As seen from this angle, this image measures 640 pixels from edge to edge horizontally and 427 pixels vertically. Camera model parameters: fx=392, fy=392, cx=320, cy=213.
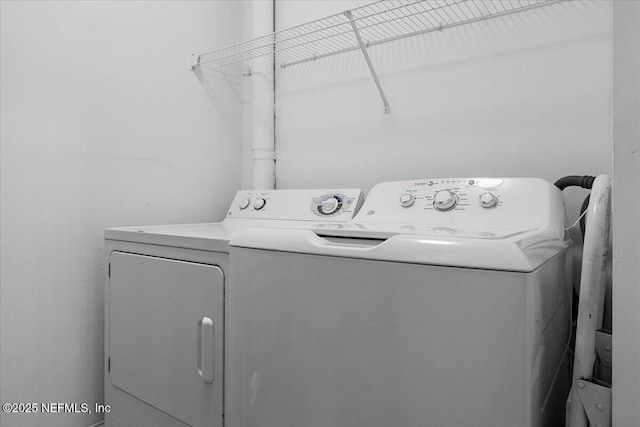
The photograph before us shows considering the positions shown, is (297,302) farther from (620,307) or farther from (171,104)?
(171,104)

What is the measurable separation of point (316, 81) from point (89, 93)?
0.99 meters

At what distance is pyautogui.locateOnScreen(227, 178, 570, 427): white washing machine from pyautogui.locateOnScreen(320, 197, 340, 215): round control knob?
52 centimetres

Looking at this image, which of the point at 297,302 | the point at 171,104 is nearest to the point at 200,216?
the point at 171,104

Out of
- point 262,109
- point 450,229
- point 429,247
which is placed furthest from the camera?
point 262,109

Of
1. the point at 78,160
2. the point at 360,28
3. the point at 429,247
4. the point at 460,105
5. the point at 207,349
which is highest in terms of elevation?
the point at 360,28

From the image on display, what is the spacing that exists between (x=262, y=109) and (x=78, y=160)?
867 mm

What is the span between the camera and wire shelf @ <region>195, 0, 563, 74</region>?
1442 mm

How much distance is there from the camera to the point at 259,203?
178 centimetres

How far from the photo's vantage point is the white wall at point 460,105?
1.31 metres

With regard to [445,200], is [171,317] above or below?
below

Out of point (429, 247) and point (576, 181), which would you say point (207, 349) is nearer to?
point (429, 247)

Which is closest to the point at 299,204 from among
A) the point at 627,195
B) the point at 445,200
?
the point at 445,200

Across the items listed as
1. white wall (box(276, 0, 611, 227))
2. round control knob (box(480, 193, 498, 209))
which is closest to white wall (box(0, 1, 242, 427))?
white wall (box(276, 0, 611, 227))

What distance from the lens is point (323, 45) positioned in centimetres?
187
